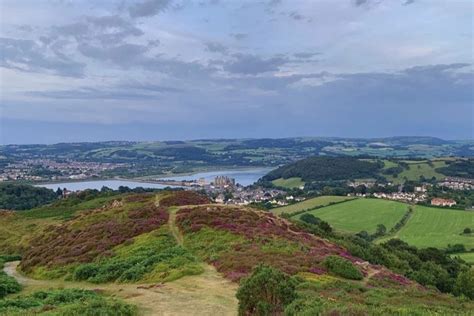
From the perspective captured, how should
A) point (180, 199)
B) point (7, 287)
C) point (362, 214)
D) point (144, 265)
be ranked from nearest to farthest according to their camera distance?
point (7, 287), point (144, 265), point (180, 199), point (362, 214)

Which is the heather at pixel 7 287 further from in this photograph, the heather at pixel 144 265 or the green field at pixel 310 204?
the green field at pixel 310 204

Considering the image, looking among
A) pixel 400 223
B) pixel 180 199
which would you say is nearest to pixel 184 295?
pixel 180 199

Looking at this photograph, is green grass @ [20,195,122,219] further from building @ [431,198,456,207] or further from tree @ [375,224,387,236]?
building @ [431,198,456,207]

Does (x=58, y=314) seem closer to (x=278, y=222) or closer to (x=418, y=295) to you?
(x=418, y=295)

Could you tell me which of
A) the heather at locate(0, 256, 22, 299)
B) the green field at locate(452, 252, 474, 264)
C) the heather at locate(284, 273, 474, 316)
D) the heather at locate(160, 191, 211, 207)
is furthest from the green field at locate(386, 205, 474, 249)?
the heather at locate(0, 256, 22, 299)

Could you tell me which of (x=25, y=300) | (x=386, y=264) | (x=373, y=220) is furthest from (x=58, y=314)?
(x=373, y=220)

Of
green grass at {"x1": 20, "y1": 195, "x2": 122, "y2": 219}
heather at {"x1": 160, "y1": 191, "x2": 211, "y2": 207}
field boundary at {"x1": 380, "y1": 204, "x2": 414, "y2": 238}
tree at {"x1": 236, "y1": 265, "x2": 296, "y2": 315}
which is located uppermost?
tree at {"x1": 236, "y1": 265, "x2": 296, "y2": 315}

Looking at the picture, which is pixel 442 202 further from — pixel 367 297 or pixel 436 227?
pixel 367 297
